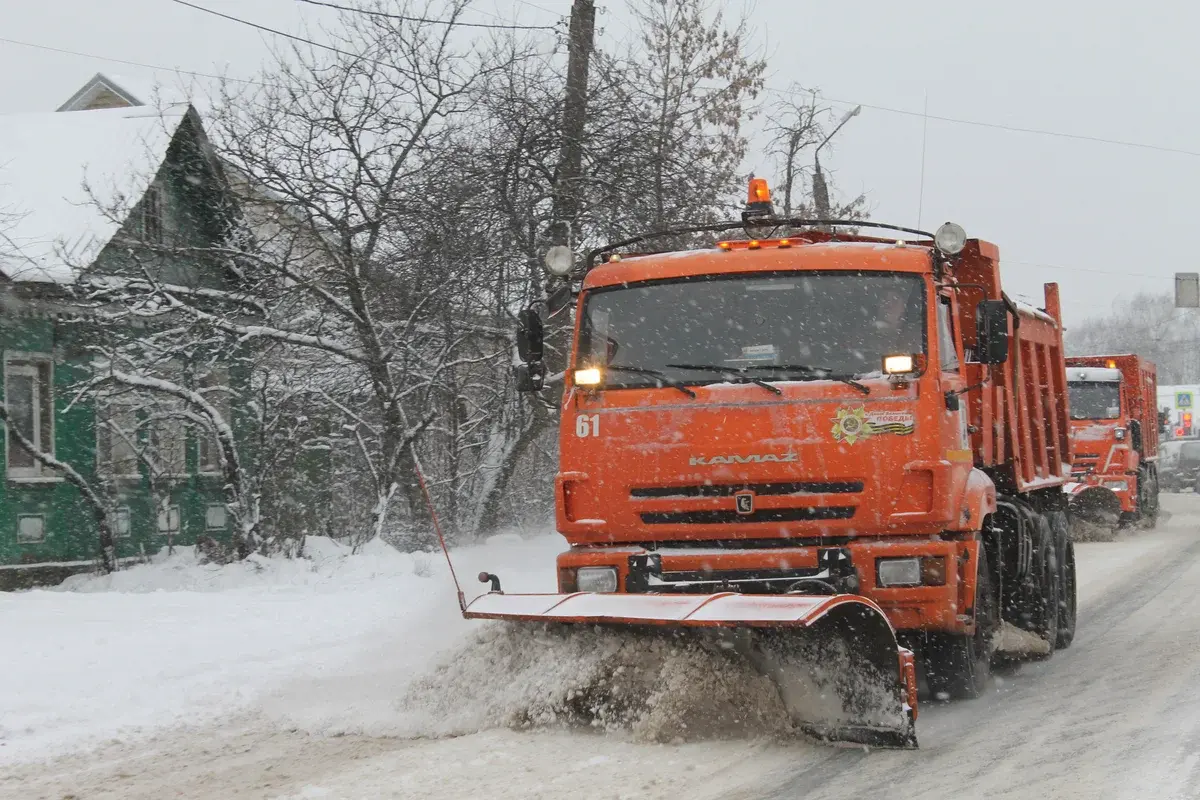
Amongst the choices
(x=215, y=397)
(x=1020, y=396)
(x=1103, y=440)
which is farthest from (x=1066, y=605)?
(x=1103, y=440)

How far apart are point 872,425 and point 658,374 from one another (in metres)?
1.21

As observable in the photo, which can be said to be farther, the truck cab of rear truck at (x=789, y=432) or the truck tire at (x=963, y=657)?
the truck tire at (x=963, y=657)

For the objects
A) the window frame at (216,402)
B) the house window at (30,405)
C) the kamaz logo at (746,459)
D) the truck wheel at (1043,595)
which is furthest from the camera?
the house window at (30,405)

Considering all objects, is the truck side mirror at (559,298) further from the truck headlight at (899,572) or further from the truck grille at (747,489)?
the truck headlight at (899,572)

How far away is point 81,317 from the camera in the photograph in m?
16.7

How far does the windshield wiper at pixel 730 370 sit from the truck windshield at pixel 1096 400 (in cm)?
1719

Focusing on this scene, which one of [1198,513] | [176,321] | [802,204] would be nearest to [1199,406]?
[1198,513]

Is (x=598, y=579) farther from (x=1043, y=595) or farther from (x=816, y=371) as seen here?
(x=1043, y=595)

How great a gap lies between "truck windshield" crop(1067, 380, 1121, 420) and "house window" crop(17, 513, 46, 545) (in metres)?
16.0

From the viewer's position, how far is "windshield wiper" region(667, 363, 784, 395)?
295 inches

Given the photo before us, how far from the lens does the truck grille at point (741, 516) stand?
24.1 ft

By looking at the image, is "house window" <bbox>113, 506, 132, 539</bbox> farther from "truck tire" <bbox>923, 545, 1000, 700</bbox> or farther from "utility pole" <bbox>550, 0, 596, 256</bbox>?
"truck tire" <bbox>923, 545, 1000, 700</bbox>

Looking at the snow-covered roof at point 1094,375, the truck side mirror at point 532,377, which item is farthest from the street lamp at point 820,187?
the truck side mirror at point 532,377

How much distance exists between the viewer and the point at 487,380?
19.9m
